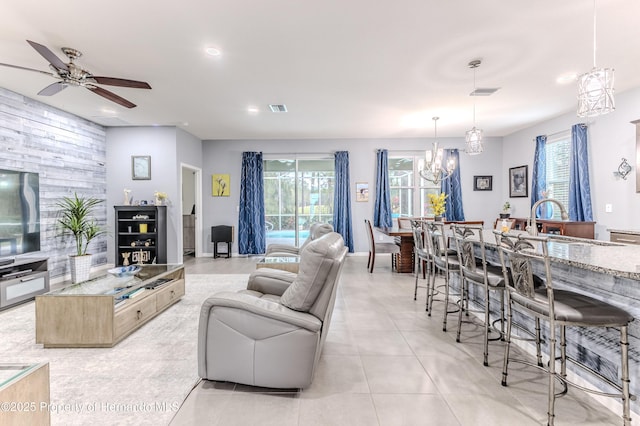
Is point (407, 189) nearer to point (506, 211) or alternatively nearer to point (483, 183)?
point (483, 183)

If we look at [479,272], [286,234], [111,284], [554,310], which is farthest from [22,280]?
[554,310]

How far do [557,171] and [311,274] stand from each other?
248 inches

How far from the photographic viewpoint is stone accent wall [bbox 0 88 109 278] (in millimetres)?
4340

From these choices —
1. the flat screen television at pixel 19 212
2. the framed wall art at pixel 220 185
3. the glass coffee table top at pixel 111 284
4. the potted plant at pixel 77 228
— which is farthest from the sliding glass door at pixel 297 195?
the flat screen television at pixel 19 212

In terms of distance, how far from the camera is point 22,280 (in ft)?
12.5

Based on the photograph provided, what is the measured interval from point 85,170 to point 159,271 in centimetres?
335

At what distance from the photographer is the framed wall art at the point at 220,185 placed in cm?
760

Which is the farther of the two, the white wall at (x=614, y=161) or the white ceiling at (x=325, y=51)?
the white wall at (x=614, y=161)

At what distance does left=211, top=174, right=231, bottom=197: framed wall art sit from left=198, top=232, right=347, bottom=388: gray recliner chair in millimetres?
5964

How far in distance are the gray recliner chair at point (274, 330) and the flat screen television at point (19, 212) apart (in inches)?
150

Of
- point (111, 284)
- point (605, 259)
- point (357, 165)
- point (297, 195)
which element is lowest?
point (111, 284)

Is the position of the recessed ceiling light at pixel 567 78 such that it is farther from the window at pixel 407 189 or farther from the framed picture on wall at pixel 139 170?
the framed picture on wall at pixel 139 170

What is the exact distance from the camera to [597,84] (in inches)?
92.0

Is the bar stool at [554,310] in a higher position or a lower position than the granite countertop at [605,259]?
lower
